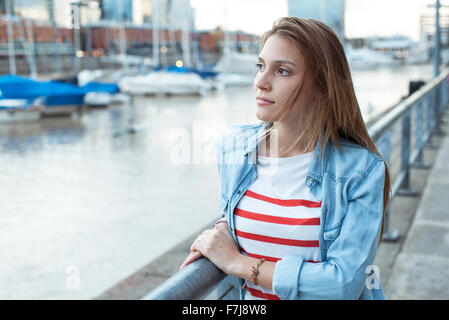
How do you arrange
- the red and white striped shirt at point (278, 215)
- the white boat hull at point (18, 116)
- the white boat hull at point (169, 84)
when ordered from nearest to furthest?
the red and white striped shirt at point (278, 215), the white boat hull at point (18, 116), the white boat hull at point (169, 84)

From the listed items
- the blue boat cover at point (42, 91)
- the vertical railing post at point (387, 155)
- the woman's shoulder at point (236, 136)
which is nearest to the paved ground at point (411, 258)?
the vertical railing post at point (387, 155)

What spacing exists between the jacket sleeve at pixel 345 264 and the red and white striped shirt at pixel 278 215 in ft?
0.29

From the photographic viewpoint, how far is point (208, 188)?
10.8m

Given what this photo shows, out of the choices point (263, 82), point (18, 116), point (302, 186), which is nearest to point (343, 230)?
point (302, 186)

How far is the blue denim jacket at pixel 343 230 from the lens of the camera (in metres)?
1.43

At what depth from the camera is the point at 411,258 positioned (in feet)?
14.2

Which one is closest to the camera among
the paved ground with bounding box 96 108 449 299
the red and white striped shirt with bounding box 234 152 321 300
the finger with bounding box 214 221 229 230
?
the red and white striped shirt with bounding box 234 152 321 300

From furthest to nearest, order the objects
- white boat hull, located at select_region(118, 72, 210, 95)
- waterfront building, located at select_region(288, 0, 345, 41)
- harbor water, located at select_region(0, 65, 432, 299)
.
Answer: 1. white boat hull, located at select_region(118, 72, 210, 95)
2. harbor water, located at select_region(0, 65, 432, 299)
3. waterfront building, located at select_region(288, 0, 345, 41)

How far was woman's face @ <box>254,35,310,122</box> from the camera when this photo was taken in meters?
1.58

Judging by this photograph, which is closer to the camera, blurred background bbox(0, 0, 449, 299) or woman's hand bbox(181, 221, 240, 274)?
woman's hand bbox(181, 221, 240, 274)

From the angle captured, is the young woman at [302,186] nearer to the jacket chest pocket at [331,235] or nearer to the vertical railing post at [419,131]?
the jacket chest pocket at [331,235]

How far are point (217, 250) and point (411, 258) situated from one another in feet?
10.5

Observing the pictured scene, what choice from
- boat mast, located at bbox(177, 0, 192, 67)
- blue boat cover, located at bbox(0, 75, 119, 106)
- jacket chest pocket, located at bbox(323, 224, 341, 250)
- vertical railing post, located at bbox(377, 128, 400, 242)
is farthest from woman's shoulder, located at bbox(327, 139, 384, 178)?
boat mast, located at bbox(177, 0, 192, 67)

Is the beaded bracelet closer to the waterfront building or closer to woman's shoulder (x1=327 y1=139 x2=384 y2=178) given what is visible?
woman's shoulder (x1=327 y1=139 x2=384 y2=178)
